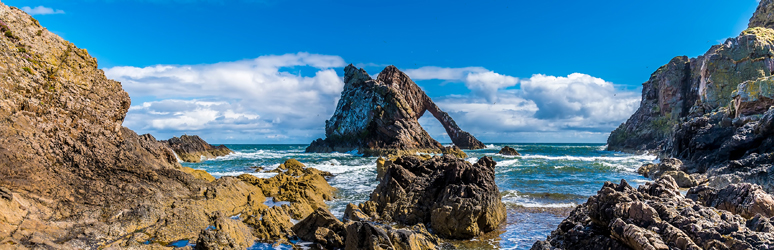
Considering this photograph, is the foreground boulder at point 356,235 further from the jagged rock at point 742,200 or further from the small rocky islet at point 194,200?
the jagged rock at point 742,200

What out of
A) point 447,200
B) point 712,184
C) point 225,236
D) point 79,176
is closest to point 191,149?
point 79,176

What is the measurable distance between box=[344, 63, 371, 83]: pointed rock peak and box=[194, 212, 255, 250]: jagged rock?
212 feet

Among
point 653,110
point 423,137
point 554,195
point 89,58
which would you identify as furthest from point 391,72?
point 89,58

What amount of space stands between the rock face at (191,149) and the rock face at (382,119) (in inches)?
863

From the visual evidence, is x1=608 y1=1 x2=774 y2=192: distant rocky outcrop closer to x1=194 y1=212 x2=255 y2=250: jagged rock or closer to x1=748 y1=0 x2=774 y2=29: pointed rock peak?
x1=748 y1=0 x2=774 y2=29: pointed rock peak

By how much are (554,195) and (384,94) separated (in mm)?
52092

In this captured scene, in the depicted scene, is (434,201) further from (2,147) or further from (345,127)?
(345,127)

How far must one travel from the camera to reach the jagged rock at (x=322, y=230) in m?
6.63

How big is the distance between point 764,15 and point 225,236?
7112cm

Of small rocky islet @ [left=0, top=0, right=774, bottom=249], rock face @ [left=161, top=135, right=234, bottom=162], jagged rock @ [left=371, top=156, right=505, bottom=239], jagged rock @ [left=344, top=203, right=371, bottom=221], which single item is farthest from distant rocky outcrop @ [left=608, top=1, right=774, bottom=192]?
rock face @ [left=161, top=135, right=234, bottom=162]

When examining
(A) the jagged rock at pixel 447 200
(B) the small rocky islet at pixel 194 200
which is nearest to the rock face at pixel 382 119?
(A) the jagged rock at pixel 447 200

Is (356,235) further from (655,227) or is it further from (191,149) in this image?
(191,149)

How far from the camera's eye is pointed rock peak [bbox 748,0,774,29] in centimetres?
4719

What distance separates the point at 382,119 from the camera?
2518 inches
